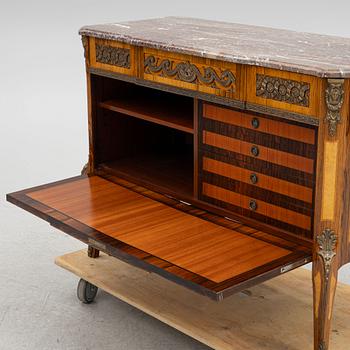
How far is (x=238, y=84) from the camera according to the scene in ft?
11.2

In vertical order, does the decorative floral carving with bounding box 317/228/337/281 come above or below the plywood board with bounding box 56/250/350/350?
above

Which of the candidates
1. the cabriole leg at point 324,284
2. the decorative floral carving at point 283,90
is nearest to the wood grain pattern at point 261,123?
the decorative floral carving at point 283,90

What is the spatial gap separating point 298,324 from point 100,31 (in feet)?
4.48

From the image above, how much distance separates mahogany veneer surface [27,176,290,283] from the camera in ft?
10.7

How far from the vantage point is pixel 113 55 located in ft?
12.9

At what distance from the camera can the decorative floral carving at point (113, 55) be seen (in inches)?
153

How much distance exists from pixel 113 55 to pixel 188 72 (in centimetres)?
46

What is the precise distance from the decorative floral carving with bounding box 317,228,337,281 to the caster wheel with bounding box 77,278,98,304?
1238mm

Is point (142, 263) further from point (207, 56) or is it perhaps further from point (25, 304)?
point (25, 304)

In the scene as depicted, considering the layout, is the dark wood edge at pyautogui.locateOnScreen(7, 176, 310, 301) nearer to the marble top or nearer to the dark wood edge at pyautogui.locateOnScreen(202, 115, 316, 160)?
the dark wood edge at pyautogui.locateOnScreen(202, 115, 316, 160)

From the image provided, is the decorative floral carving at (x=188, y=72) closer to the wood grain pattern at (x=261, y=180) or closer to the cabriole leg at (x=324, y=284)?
the wood grain pattern at (x=261, y=180)

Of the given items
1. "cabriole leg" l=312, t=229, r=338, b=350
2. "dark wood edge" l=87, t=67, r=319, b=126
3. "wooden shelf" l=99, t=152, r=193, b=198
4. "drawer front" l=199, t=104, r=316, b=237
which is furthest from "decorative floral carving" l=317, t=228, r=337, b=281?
"wooden shelf" l=99, t=152, r=193, b=198

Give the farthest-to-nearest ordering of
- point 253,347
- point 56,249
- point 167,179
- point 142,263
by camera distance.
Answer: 1. point 56,249
2. point 167,179
3. point 253,347
4. point 142,263

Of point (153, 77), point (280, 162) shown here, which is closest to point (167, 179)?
point (153, 77)
